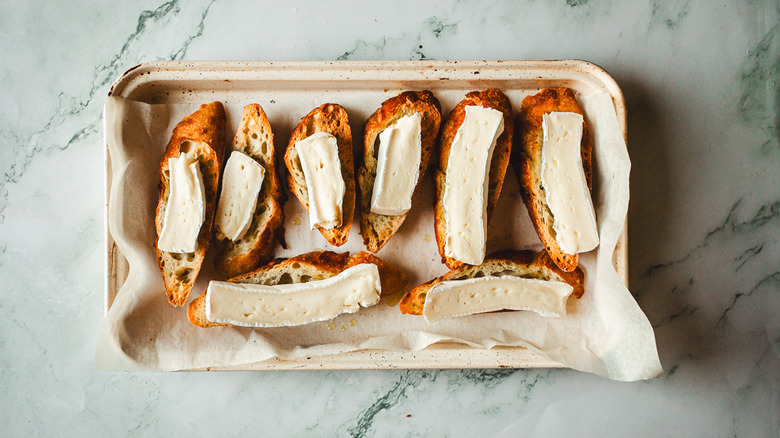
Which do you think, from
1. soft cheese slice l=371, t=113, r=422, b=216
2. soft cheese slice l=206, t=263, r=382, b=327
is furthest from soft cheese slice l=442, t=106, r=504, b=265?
soft cheese slice l=206, t=263, r=382, b=327

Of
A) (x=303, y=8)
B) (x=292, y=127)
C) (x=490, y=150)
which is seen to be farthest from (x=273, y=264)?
(x=303, y=8)

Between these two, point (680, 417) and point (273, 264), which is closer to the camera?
point (273, 264)

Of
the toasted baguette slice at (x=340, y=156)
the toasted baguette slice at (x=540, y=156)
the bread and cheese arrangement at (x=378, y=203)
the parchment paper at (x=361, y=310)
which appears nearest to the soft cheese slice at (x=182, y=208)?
the bread and cheese arrangement at (x=378, y=203)

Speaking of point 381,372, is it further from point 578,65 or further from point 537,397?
point 578,65

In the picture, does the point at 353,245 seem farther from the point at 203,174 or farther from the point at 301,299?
the point at 203,174

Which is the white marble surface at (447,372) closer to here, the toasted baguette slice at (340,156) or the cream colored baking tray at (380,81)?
the cream colored baking tray at (380,81)

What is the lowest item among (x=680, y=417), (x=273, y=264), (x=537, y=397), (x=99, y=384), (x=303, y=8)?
(x=680, y=417)

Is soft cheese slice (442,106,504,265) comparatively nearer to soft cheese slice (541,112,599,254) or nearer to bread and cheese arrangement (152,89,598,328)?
bread and cheese arrangement (152,89,598,328)
